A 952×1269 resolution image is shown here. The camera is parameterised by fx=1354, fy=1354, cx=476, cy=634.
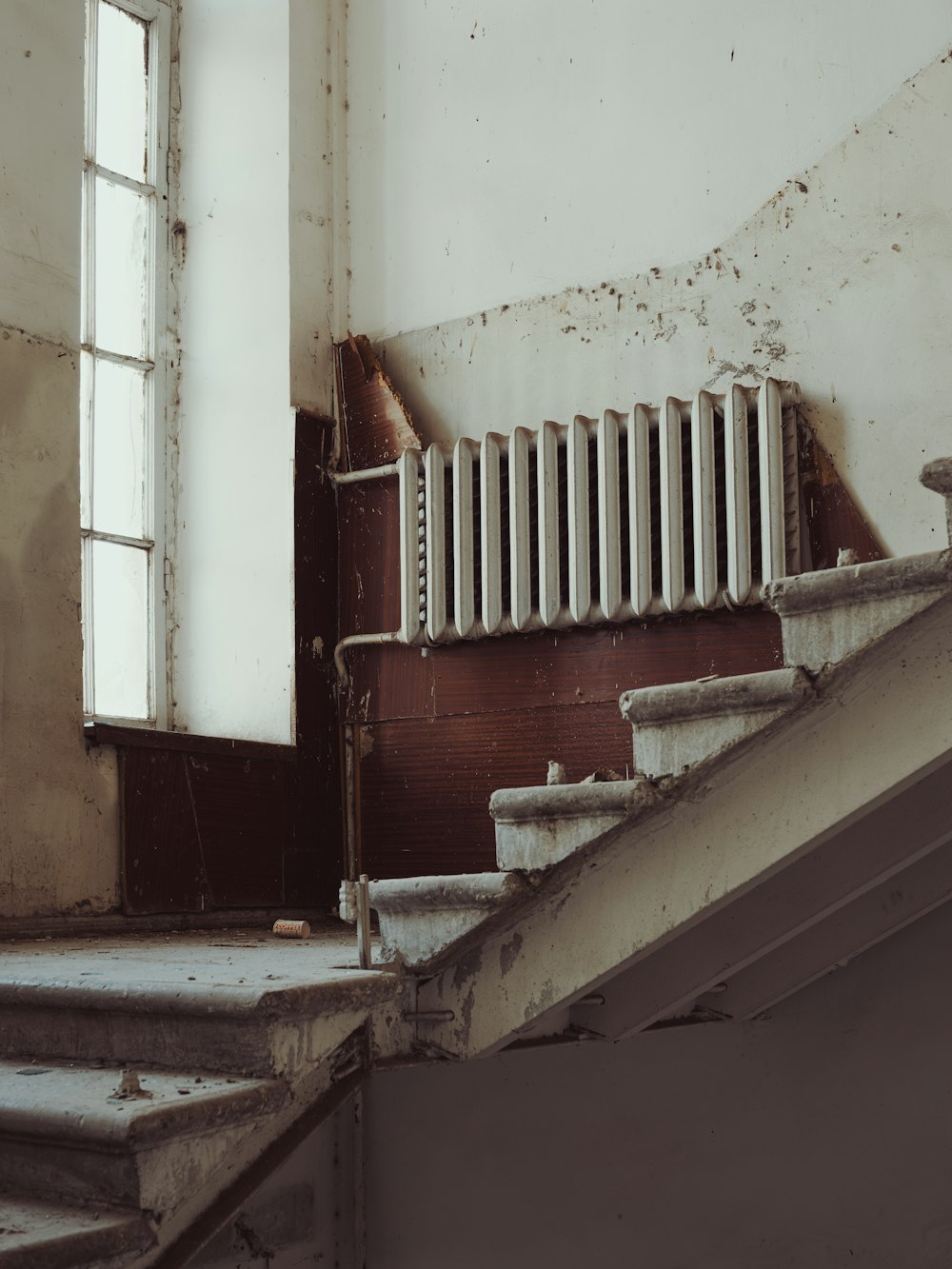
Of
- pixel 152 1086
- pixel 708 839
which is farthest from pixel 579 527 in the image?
pixel 152 1086

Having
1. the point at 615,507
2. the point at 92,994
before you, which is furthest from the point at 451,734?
the point at 92,994

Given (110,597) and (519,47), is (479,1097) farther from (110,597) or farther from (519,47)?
(519,47)

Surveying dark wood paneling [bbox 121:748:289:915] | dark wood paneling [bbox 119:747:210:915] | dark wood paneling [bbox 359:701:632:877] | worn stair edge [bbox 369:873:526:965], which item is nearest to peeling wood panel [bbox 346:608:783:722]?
dark wood paneling [bbox 359:701:632:877]

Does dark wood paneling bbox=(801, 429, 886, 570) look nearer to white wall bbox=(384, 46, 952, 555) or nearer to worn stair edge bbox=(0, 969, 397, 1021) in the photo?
white wall bbox=(384, 46, 952, 555)

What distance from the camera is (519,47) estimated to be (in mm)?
4121

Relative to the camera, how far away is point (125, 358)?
14.0 ft

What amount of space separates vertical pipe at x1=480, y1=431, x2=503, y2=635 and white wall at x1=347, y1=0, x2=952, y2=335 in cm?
57

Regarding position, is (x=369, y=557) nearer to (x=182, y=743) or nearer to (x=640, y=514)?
(x=182, y=743)

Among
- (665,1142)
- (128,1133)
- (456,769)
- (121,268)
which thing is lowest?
(665,1142)

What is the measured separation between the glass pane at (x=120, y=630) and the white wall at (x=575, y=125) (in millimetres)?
1070

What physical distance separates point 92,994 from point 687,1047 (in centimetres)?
208

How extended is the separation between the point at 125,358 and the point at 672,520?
1877 millimetres

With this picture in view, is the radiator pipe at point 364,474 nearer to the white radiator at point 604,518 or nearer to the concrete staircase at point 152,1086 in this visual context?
the white radiator at point 604,518

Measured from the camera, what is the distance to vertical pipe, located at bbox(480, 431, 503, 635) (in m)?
3.77
